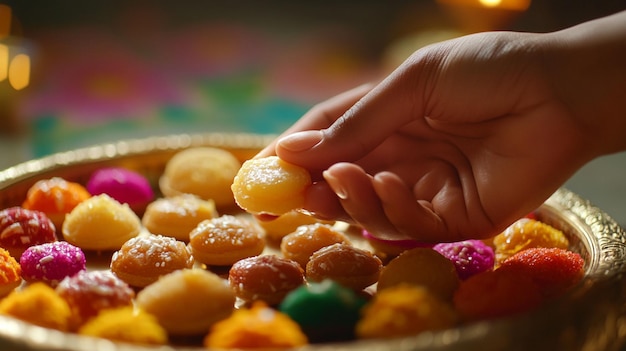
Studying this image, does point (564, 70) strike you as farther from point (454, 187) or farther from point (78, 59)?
point (78, 59)

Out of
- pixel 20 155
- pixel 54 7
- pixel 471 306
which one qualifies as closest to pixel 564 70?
pixel 471 306

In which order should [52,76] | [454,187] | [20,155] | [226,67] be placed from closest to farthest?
[454,187], [20,155], [52,76], [226,67]

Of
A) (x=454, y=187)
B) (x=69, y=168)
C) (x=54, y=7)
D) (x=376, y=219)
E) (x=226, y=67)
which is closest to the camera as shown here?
(x=376, y=219)

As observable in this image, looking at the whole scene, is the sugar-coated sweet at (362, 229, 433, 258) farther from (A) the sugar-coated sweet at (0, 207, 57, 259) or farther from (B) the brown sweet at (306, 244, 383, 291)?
(A) the sugar-coated sweet at (0, 207, 57, 259)

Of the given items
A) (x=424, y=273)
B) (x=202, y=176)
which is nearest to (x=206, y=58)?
(x=202, y=176)

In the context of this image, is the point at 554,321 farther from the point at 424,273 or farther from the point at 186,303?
the point at 186,303

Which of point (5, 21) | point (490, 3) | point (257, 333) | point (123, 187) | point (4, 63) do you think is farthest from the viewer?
point (5, 21)

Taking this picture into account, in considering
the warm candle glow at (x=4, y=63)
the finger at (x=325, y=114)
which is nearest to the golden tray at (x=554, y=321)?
the finger at (x=325, y=114)
